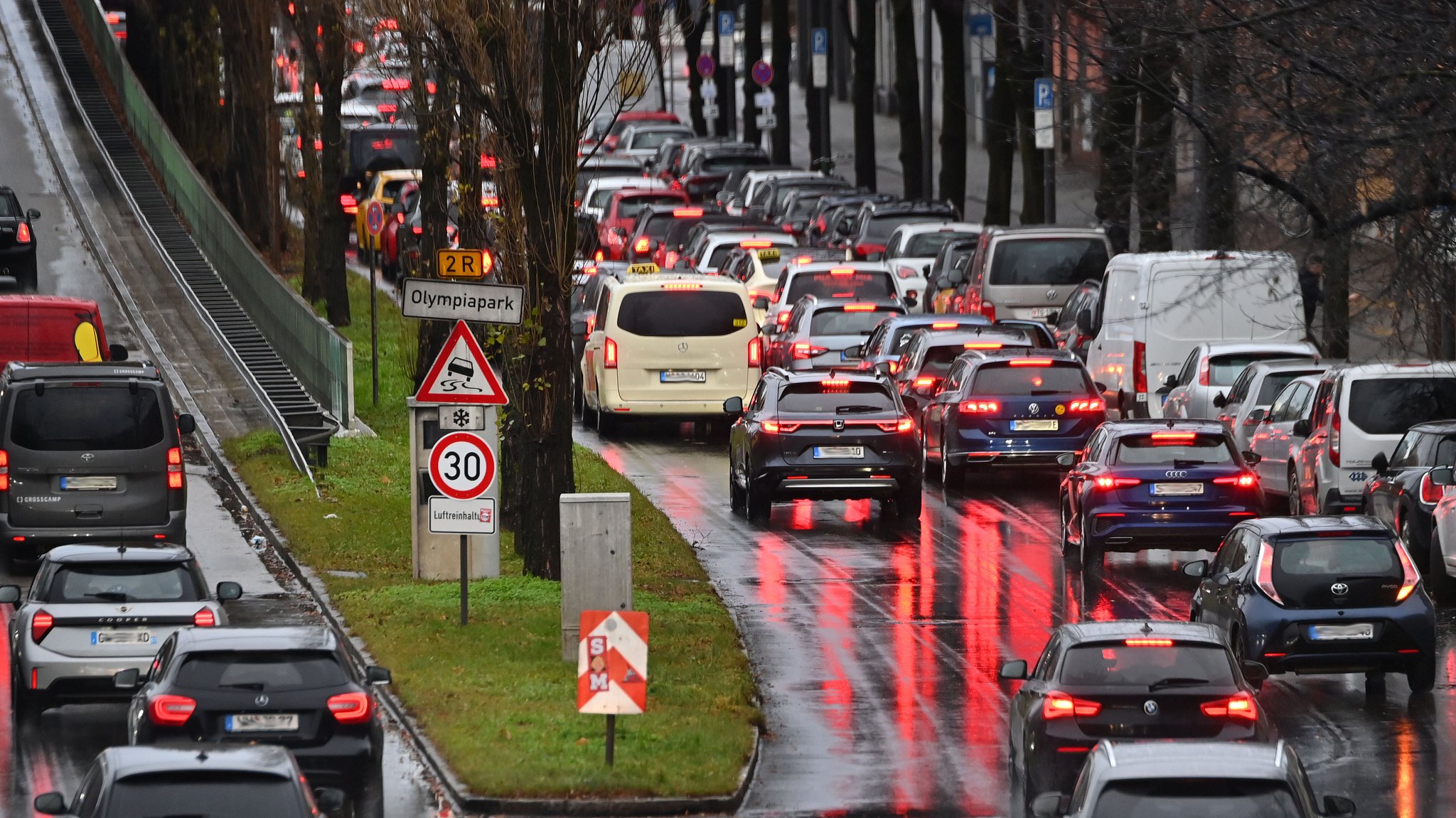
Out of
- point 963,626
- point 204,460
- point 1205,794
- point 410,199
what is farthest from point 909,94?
point 1205,794

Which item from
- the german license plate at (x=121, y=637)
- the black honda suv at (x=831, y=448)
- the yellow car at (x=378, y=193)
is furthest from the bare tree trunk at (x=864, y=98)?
the german license plate at (x=121, y=637)

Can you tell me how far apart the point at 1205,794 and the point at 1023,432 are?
59.3 feet

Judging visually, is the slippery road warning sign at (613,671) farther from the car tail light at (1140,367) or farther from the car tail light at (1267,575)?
the car tail light at (1140,367)

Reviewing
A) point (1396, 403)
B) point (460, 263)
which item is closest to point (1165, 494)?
point (1396, 403)

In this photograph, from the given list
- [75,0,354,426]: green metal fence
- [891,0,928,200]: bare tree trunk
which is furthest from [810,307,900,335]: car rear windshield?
[891,0,928,200]: bare tree trunk

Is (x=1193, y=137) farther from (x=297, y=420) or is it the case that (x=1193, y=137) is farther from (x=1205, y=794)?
(x=1205, y=794)

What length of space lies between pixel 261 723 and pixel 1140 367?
19.4 m

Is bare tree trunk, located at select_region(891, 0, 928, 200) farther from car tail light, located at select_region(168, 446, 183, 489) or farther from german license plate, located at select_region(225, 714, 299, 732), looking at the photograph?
german license plate, located at select_region(225, 714, 299, 732)

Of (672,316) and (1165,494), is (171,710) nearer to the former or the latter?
(1165,494)

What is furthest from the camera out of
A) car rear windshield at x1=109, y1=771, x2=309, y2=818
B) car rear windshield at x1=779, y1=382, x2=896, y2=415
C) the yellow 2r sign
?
car rear windshield at x1=779, y1=382, x2=896, y2=415

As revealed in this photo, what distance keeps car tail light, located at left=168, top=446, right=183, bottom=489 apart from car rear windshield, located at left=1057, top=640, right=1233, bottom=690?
450 inches

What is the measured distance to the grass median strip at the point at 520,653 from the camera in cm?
1491

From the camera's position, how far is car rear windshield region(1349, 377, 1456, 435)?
2422 centimetres

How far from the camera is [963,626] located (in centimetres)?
2012
